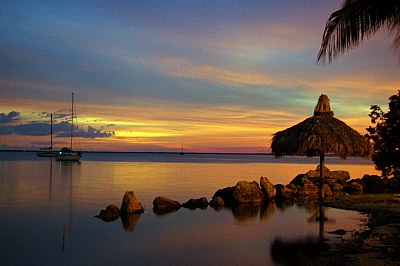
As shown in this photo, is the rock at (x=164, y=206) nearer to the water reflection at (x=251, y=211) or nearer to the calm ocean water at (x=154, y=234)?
the calm ocean water at (x=154, y=234)

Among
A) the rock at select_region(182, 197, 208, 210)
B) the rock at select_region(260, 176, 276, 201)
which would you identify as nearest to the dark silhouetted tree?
the rock at select_region(260, 176, 276, 201)

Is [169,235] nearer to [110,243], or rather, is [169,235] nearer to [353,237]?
[110,243]

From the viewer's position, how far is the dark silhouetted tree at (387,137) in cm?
1948

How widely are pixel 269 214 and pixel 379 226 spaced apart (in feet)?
16.0

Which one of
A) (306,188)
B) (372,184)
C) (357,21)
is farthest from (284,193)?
(357,21)

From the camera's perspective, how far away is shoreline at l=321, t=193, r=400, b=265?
863cm

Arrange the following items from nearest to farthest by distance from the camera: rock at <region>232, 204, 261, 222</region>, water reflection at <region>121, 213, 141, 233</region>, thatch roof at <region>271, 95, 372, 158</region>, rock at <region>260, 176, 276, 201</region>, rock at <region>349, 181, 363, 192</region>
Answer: water reflection at <region>121, 213, 141, 233</region> → rock at <region>232, 204, 261, 222</region> → thatch roof at <region>271, 95, 372, 158</region> → rock at <region>260, 176, 276, 201</region> → rock at <region>349, 181, 363, 192</region>

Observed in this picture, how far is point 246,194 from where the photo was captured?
19219mm

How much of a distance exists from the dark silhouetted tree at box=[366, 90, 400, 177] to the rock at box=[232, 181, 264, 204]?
21.0 feet

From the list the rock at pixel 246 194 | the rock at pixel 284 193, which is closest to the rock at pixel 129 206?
the rock at pixel 246 194

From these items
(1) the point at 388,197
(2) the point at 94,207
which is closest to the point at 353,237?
(1) the point at 388,197

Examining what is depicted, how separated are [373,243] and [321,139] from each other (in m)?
7.86

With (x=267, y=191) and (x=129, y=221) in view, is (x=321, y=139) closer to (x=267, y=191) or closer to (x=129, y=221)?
(x=267, y=191)

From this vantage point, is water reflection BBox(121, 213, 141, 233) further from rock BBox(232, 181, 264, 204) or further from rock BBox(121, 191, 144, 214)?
rock BBox(232, 181, 264, 204)
